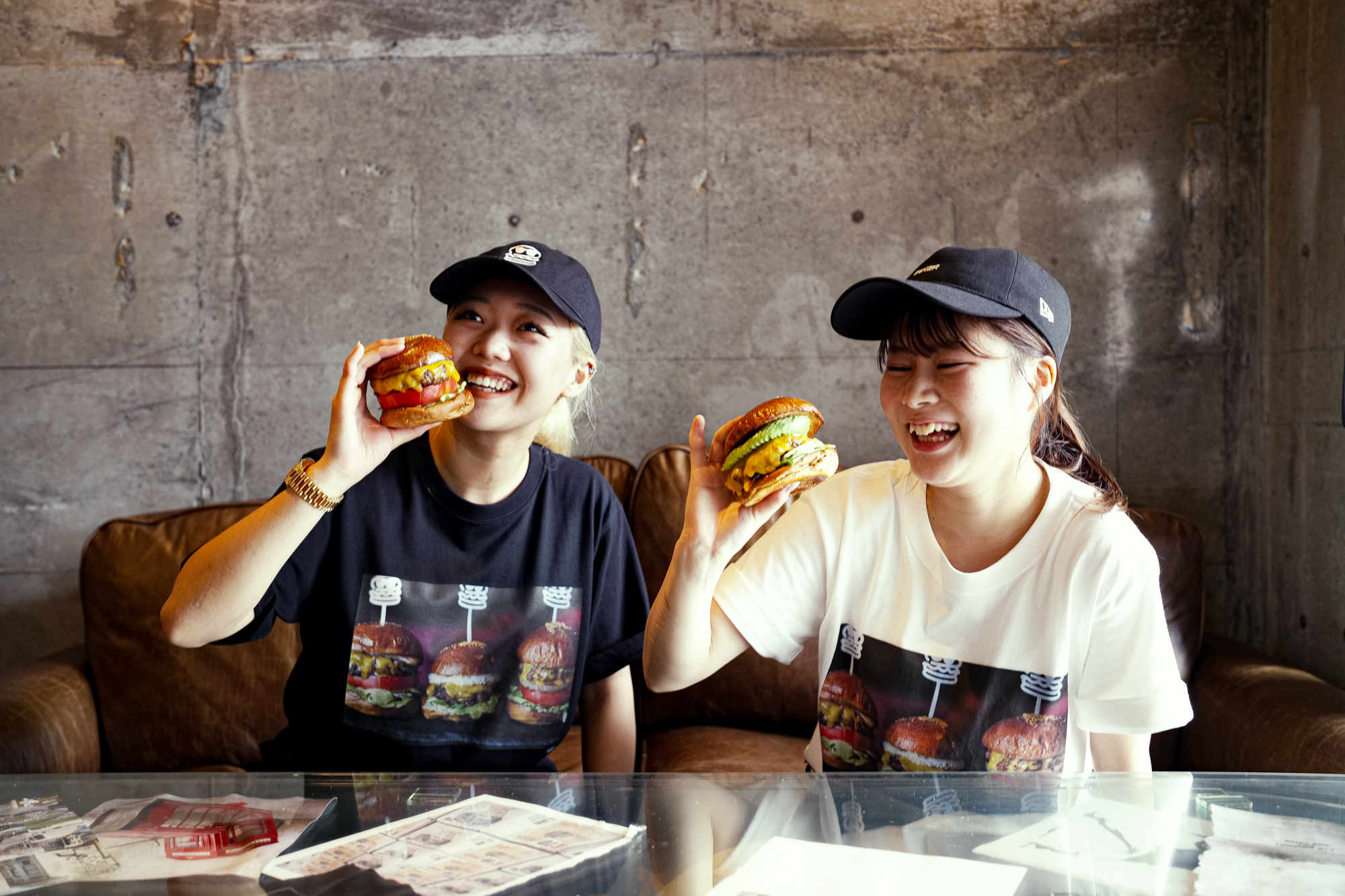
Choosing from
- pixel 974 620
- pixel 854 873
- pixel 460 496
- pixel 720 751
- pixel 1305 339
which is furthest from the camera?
pixel 1305 339

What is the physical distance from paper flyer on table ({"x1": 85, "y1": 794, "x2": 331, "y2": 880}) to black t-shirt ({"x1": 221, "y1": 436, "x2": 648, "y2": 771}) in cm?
56

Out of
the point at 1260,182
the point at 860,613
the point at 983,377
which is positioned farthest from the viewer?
the point at 1260,182

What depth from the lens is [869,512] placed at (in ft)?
5.81

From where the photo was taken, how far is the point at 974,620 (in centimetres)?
162

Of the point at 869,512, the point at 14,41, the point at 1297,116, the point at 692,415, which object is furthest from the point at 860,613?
the point at 14,41

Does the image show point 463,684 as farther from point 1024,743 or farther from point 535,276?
point 1024,743

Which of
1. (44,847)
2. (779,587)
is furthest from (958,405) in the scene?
(44,847)

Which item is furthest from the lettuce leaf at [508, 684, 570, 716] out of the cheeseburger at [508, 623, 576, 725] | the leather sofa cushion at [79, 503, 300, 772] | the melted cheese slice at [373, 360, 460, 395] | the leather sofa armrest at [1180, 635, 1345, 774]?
the leather sofa armrest at [1180, 635, 1345, 774]

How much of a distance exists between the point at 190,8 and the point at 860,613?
3135 millimetres

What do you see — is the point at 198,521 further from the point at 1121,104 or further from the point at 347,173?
the point at 1121,104

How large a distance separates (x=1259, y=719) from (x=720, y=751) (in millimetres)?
1328

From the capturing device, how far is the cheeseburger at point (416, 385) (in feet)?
5.07

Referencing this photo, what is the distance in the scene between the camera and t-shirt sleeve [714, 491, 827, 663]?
5.70 ft

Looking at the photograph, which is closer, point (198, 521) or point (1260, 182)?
point (198, 521)
